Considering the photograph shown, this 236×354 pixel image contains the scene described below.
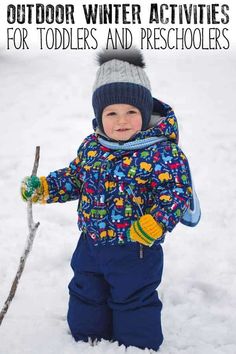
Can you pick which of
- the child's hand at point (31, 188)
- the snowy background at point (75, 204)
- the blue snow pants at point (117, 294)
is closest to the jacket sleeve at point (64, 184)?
the child's hand at point (31, 188)

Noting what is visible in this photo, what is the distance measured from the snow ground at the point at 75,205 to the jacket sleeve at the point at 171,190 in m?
0.91

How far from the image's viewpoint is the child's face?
8.09 ft

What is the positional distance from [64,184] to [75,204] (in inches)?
84.7

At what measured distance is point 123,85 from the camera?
2422mm

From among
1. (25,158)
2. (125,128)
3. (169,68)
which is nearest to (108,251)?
(125,128)

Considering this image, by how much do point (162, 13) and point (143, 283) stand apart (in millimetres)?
8001

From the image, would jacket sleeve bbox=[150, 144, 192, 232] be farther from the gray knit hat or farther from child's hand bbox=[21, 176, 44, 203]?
child's hand bbox=[21, 176, 44, 203]

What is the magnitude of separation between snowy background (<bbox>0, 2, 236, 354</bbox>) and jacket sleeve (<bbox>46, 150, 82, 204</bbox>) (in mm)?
887

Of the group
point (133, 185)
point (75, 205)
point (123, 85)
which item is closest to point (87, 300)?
point (133, 185)

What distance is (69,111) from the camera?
706 centimetres

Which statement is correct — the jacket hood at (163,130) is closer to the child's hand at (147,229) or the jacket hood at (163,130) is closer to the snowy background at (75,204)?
the child's hand at (147,229)

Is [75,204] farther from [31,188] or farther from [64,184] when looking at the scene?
[31,188]

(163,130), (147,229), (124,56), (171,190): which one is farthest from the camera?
(124,56)

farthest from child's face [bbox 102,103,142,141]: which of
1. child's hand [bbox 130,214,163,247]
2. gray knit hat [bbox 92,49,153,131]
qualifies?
child's hand [bbox 130,214,163,247]
